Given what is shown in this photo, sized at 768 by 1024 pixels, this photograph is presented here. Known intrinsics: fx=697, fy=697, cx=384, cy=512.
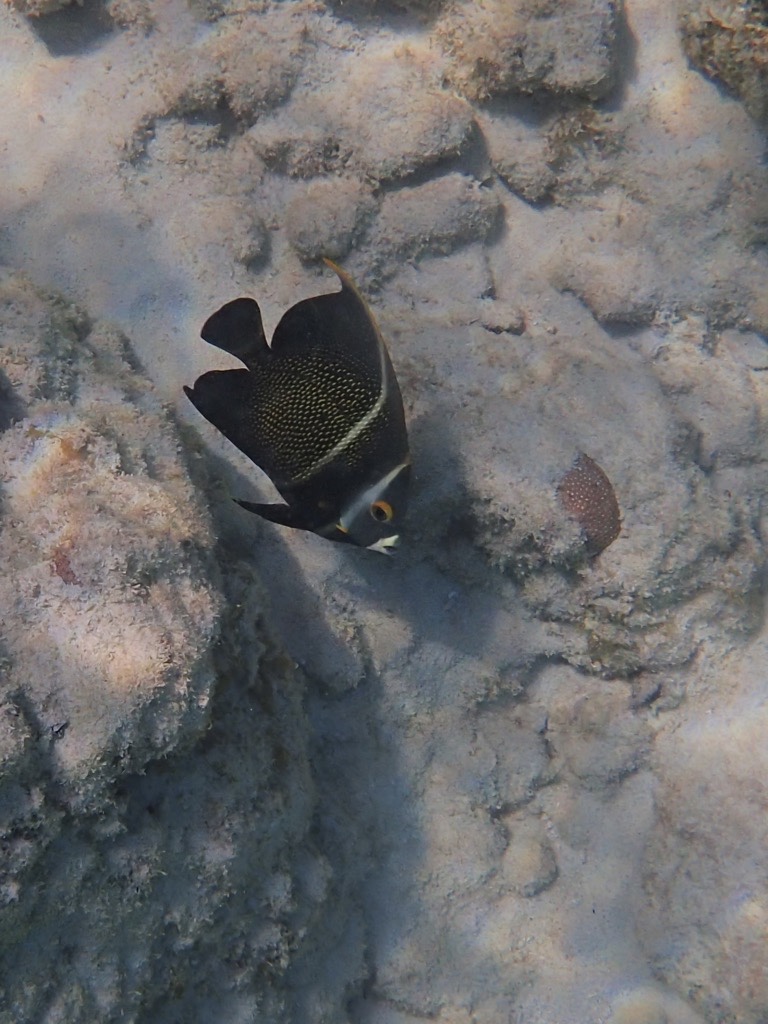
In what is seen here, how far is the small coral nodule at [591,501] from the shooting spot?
3230mm

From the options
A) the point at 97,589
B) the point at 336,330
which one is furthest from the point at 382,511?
the point at 97,589

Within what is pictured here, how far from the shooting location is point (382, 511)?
233 cm

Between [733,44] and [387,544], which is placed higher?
[733,44]

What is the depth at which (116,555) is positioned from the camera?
2.08m

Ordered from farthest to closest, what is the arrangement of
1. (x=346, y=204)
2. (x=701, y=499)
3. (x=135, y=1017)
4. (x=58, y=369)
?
Result: (x=346, y=204) < (x=701, y=499) < (x=58, y=369) < (x=135, y=1017)

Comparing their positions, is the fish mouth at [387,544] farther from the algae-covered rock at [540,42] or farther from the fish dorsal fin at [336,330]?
the algae-covered rock at [540,42]

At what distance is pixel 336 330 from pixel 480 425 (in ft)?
3.68

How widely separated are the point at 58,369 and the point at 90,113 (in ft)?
6.51

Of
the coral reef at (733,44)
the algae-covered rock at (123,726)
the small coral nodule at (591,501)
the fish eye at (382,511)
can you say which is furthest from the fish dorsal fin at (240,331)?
the coral reef at (733,44)

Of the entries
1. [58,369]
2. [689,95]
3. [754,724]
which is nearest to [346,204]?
[58,369]

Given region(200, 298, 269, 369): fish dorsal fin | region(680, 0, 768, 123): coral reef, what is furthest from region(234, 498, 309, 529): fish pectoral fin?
region(680, 0, 768, 123): coral reef

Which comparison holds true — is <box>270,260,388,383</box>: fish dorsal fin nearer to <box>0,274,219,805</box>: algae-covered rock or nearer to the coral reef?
<box>0,274,219,805</box>: algae-covered rock

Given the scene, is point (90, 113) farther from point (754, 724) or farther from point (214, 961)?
point (754, 724)

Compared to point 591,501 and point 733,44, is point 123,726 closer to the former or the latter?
point 591,501
